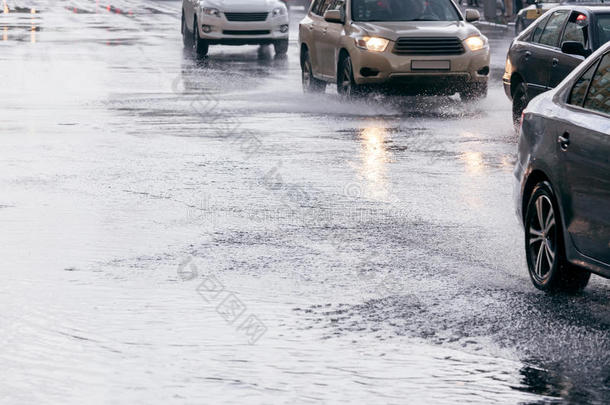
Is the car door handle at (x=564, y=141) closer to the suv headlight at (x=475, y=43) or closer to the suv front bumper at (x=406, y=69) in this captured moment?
the suv front bumper at (x=406, y=69)

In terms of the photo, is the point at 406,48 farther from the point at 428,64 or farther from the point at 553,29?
the point at 553,29

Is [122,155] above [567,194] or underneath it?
underneath

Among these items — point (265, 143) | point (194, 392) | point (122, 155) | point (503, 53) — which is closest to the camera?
point (194, 392)

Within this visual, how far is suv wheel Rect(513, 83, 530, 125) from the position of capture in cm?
1593

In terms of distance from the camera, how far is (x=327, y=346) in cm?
659

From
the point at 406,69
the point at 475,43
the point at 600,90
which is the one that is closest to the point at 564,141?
the point at 600,90

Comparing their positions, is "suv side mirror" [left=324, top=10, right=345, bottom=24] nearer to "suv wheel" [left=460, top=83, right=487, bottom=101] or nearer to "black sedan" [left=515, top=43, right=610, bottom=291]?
"suv wheel" [left=460, top=83, right=487, bottom=101]

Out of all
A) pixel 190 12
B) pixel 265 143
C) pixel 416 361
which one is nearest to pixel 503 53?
pixel 190 12

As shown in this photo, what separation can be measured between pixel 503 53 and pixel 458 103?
34.5 ft

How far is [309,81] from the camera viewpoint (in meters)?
21.3

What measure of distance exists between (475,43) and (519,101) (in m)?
3.28

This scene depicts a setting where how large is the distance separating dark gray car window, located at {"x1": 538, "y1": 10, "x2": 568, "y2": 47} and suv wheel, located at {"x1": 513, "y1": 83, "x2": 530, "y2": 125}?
61 cm

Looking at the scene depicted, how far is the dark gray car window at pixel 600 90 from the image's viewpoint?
24.5 ft

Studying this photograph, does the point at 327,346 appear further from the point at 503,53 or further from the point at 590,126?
the point at 503,53
